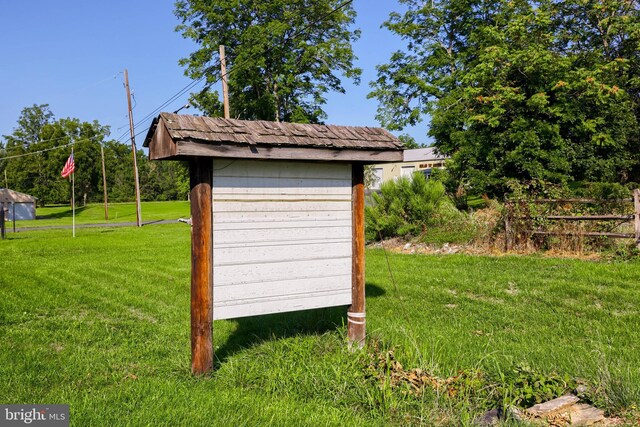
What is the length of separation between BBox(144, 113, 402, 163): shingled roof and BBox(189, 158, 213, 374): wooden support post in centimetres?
27

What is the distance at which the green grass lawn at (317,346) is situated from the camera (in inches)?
146

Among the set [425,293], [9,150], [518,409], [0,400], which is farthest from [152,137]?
[9,150]

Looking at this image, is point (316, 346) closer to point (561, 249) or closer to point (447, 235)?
point (561, 249)

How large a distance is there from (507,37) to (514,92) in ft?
13.2

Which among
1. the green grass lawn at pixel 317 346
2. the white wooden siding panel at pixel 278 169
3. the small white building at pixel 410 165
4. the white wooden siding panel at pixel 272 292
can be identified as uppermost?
the small white building at pixel 410 165

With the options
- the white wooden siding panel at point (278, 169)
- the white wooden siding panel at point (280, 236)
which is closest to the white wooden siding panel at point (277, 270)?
the white wooden siding panel at point (280, 236)

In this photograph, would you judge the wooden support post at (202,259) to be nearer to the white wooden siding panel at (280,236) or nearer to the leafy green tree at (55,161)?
the white wooden siding panel at (280,236)

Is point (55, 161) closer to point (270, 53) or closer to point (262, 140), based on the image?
point (270, 53)

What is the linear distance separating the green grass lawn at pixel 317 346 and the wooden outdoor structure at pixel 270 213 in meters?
0.58

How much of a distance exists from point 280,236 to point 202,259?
810mm

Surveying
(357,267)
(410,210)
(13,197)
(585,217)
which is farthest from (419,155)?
(357,267)

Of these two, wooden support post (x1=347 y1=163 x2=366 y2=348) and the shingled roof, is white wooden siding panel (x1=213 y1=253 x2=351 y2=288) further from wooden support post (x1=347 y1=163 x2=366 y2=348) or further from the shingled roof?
the shingled roof

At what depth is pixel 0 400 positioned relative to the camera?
3.90 metres

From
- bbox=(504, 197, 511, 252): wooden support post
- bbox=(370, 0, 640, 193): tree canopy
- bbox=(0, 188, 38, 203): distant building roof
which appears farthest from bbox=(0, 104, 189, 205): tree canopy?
bbox=(504, 197, 511, 252): wooden support post
